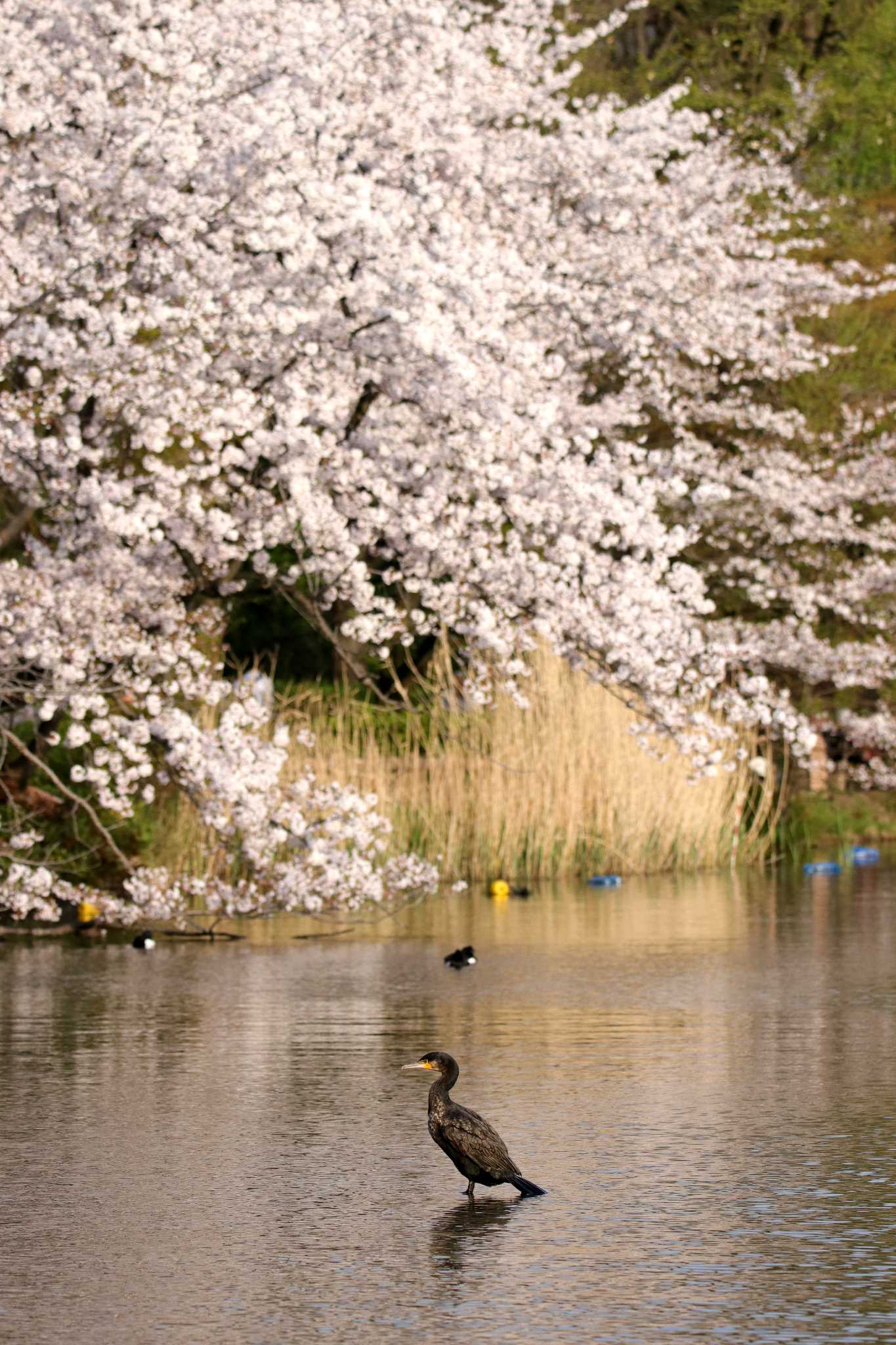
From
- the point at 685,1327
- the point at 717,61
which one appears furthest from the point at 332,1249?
the point at 717,61

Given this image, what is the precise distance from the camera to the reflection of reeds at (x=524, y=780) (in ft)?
77.4

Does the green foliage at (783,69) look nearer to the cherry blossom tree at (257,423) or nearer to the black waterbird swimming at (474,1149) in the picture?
the cherry blossom tree at (257,423)

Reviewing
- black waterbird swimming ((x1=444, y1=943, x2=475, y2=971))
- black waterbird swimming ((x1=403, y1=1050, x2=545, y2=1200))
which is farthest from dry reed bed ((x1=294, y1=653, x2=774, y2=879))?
black waterbird swimming ((x1=403, y1=1050, x2=545, y2=1200))

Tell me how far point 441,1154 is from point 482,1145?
105 centimetres

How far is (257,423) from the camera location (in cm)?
1794

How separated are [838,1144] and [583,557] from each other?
10.6 metres

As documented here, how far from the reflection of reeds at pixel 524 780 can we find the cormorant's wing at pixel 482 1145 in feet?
47.5

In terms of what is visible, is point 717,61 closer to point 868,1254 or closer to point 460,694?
point 460,694

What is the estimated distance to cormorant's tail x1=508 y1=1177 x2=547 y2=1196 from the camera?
8.00 meters

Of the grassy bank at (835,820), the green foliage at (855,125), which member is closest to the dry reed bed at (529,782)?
the grassy bank at (835,820)

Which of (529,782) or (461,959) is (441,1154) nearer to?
(461,959)

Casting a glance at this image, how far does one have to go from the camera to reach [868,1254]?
7117 mm

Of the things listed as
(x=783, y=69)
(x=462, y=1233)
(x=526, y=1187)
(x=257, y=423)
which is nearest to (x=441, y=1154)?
(x=526, y=1187)

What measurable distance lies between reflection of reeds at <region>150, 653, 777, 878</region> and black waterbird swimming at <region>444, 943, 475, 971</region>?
6.99 m
